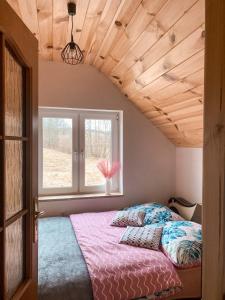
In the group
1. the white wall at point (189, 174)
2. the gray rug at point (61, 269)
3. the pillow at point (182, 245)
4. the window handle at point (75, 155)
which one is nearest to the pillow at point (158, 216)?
the pillow at point (182, 245)

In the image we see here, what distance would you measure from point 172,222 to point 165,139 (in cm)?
136

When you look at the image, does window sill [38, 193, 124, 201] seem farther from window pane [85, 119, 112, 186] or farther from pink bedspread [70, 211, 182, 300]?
pink bedspread [70, 211, 182, 300]

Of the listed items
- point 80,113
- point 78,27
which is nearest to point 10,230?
point 78,27

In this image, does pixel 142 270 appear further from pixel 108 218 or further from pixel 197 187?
pixel 197 187

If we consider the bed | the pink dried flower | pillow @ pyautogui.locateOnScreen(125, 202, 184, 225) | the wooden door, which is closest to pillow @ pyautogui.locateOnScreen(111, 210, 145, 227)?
pillow @ pyautogui.locateOnScreen(125, 202, 184, 225)

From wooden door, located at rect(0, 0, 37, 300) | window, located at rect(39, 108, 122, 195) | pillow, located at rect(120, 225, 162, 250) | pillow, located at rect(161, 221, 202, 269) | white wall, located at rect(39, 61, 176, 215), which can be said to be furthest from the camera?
window, located at rect(39, 108, 122, 195)

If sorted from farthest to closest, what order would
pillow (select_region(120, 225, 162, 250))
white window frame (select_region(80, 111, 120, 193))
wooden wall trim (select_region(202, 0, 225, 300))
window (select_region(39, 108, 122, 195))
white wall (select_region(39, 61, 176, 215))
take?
white window frame (select_region(80, 111, 120, 193)), window (select_region(39, 108, 122, 195)), white wall (select_region(39, 61, 176, 215)), pillow (select_region(120, 225, 162, 250)), wooden wall trim (select_region(202, 0, 225, 300))

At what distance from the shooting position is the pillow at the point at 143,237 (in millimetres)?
1990

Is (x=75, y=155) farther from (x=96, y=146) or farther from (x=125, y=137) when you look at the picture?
(x=125, y=137)

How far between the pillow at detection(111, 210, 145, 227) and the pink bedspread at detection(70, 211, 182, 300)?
36 centimetres

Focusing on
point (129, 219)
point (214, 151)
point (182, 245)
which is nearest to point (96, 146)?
point (129, 219)

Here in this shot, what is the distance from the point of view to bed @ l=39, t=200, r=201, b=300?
1.45 m

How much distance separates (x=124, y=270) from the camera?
1639 mm

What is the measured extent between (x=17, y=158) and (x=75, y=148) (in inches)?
80.0
